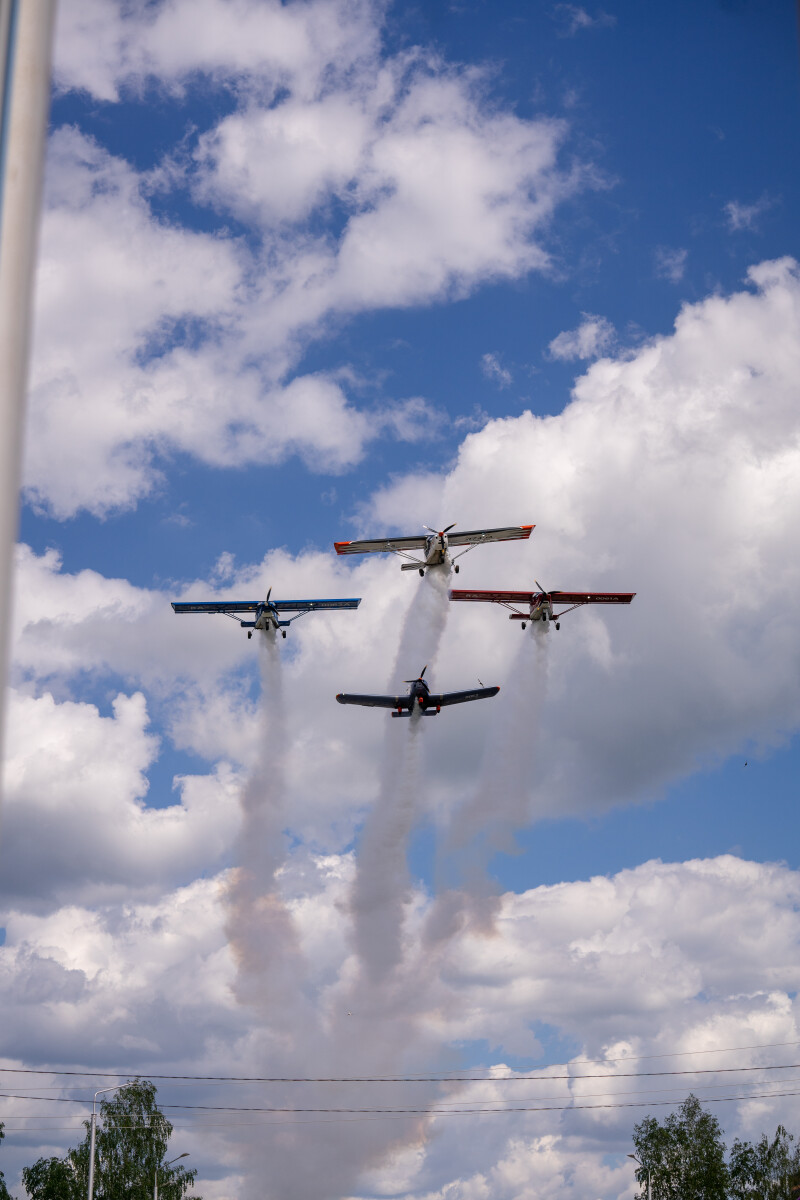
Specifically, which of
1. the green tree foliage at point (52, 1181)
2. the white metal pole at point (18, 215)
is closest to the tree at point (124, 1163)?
the green tree foliage at point (52, 1181)

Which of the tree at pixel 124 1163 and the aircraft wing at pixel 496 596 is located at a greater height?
the aircraft wing at pixel 496 596

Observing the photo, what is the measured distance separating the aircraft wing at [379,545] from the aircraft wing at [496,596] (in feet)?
29.5

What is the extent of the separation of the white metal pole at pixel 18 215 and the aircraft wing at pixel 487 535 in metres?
65.3

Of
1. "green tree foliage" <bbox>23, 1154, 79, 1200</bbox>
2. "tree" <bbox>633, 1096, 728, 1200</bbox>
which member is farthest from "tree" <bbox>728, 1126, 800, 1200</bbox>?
"green tree foliage" <bbox>23, 1154, 79, 1200</bbox>

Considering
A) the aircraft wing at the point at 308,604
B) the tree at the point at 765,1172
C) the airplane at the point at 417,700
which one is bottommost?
the tree at the point at 765,1172

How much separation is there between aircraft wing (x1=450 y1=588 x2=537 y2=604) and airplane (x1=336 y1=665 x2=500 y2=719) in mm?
6809

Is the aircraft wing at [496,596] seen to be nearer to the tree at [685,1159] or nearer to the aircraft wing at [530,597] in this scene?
the aircraft wing at [530,597]

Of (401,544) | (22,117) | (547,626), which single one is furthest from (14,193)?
(547,626)

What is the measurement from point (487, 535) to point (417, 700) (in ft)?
38.4

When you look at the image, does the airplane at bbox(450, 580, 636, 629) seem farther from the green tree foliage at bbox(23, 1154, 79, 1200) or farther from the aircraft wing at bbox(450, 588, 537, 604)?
the green tree foliage at bbox(23, 1154, 79, 1200)

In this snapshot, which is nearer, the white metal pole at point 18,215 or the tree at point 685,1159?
the white metal pole at point 18,215

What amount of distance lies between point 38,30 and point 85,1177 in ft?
355

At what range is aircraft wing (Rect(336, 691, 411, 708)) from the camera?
7344 centimetres

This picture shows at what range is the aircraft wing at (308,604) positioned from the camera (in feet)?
253
